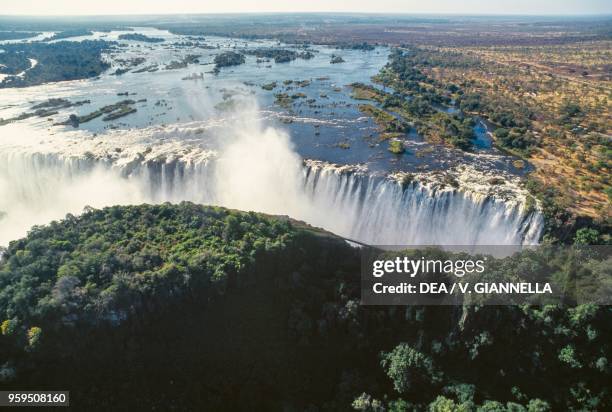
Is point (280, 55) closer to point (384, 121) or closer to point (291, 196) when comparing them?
point (384, 121)

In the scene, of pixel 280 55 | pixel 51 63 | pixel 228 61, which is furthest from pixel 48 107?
pixel 280 55

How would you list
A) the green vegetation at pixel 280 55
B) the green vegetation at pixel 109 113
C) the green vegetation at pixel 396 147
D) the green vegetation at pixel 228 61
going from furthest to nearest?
the green vegetation at pixel 280 55
the green vegetation at pixel 228 61
the green vegetation at pixel 109 113
the green vegetation at pixel 396 147

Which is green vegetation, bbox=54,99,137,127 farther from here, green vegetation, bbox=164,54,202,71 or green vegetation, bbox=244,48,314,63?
green vegetation, bbox=244,48,314,63

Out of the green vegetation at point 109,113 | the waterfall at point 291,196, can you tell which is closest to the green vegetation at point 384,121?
the waterfall at point 291,196

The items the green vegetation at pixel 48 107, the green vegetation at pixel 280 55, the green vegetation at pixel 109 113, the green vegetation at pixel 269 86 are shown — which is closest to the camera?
the green vegetation at pixel 109 113

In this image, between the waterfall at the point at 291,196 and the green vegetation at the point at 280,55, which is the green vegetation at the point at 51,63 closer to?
the green vegetation at the point at 280,55

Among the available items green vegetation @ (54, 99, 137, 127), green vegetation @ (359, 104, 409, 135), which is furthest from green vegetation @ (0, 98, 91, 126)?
green vegetation @ (359, 104, 409, 135)

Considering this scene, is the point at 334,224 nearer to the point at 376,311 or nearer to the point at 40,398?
the point at 376,311
